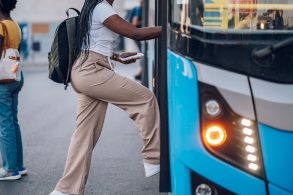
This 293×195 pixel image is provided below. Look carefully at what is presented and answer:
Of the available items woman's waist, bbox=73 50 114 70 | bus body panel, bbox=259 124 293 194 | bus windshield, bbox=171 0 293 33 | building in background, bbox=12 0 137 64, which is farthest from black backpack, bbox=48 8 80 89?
→ building in background, bbox=12 0 137 64

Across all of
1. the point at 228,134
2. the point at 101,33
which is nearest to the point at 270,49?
the point at 228,134

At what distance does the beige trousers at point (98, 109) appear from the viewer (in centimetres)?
492

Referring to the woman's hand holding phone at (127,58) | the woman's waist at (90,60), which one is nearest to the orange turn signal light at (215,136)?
the woman's waist at (90,60)

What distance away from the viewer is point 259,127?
3553mm

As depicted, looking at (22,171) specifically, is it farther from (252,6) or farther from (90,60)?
(252,6)

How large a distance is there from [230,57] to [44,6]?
27.1 meters

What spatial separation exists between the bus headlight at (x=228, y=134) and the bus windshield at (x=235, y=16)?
0.38m

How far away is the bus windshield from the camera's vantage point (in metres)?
3.76

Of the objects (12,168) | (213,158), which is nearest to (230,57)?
(213,158)

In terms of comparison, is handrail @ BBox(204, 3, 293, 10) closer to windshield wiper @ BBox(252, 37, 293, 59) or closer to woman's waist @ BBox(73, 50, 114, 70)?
windshield wiper @ BBox(252, 37, 293, 59)

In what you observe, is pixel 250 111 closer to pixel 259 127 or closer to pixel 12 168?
pixel 259 127

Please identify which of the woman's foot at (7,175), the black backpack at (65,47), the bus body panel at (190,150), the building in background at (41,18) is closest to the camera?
the bus body panel at (190,150)

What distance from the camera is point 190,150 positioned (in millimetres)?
3725

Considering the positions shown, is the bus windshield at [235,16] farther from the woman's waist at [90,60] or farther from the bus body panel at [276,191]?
the woman's waist at [90,60]
